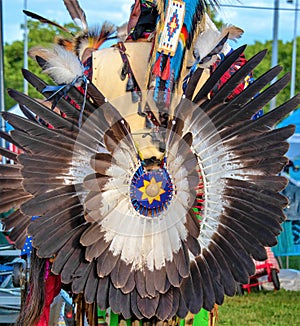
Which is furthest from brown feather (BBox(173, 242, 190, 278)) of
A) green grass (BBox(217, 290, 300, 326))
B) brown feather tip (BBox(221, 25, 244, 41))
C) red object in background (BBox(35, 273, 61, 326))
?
green grass (BBox(217, 290, 300, 326))

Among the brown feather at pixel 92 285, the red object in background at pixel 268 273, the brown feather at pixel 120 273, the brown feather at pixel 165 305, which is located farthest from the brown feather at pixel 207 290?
the red object in background at pixel 268 273

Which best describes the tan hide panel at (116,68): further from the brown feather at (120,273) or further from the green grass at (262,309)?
the green grass at (262,309)

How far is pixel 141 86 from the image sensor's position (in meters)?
2.83

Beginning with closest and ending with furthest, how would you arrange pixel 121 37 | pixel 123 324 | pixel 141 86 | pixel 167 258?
pixel 167 258 < pixel 123 324 < pixel 141 86 < pixel 121 37

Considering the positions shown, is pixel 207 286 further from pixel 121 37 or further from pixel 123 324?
pixel 121 37

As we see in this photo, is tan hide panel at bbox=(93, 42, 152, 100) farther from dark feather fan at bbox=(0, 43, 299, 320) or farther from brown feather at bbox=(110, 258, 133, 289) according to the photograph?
brown feather at bbox=(110, 258, 133, 289)

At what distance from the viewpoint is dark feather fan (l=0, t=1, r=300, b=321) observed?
246 cm

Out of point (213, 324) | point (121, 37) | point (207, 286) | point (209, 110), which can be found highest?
point (121, 37)

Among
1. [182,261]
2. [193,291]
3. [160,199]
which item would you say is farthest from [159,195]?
[193,291]

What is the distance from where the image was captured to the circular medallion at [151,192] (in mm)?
2527

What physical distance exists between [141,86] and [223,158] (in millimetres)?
495

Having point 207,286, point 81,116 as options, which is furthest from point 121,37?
point 207,286

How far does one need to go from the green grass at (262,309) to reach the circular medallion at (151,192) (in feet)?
12.0

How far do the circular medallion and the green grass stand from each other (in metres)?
3.66
